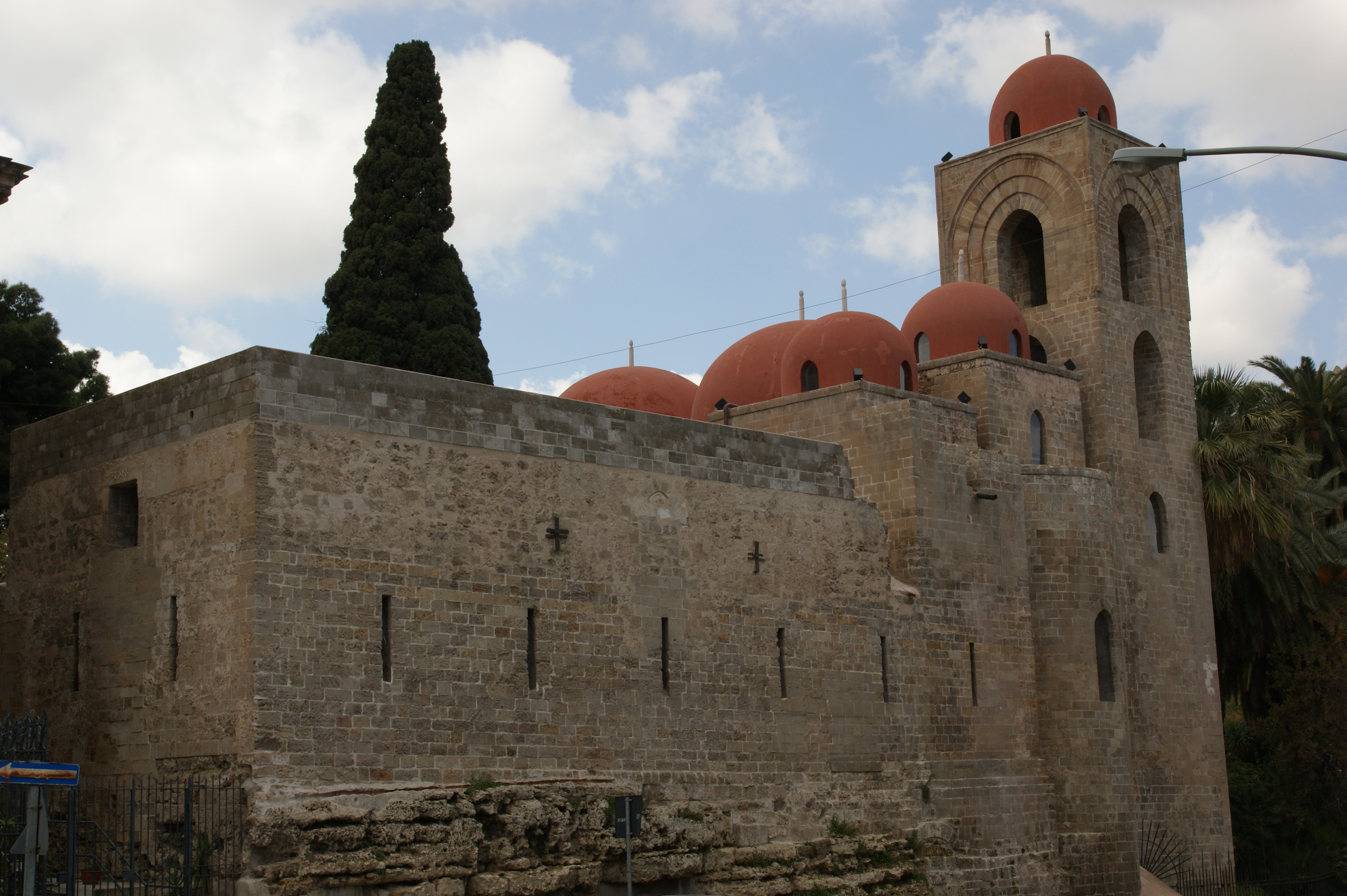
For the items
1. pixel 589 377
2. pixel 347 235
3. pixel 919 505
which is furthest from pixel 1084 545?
pixel 347 235

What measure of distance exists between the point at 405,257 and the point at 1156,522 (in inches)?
477

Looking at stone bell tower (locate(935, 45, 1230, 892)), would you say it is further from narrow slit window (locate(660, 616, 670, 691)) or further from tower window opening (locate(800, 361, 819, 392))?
narrow slit window (locate(660, 616, 670, 691))

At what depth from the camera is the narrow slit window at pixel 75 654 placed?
13992mm

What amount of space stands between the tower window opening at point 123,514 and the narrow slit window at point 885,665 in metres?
8.32

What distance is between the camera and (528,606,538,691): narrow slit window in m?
13.9

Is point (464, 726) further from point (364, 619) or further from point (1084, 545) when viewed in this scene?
point (1084, 545)

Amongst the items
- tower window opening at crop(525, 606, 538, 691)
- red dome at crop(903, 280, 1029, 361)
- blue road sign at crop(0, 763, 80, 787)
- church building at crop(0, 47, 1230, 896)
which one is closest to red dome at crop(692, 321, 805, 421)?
church building at crop(0, 47, 1230, 896)

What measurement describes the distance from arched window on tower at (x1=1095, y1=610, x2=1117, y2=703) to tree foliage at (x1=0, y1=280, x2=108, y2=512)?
14432 millimetres

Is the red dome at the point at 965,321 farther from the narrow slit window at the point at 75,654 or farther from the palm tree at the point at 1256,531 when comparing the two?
the narrow slit window at the point at 75,654

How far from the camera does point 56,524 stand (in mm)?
14742

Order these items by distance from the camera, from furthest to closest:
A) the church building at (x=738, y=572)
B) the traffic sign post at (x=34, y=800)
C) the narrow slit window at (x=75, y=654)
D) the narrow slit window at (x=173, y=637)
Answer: the narrow slit window at (x=75, y=654) < the narrow slit window at (x=173, y=637) < the church building at (x=738, y=572) < the traffic sign post at (x=34, y=800)

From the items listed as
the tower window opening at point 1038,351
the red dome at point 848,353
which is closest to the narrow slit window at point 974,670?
the red dome at point 848,353

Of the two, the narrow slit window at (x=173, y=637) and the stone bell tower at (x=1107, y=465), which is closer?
the narrow slit window at (x=173, y=637)

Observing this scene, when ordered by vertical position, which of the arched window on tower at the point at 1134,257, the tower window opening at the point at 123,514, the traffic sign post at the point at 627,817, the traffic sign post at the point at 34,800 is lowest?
the traffic sign post at the point at 627,817
